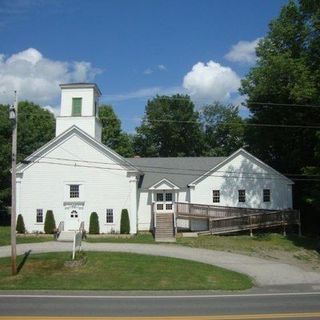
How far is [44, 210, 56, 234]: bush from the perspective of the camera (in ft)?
134

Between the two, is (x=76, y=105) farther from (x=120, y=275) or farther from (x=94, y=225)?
(x=120, y=275)

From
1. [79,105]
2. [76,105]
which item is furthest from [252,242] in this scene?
[76,105]

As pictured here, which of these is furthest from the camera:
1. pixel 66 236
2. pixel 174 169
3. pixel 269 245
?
pixel 174 169

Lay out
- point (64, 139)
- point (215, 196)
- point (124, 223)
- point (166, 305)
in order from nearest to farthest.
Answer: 1. point (166, 305)
2. point (124, 223)
3. point (64, 139)
4. point (215, 196)

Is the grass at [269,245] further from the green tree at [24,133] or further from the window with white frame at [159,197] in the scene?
the green tree at [24,133]

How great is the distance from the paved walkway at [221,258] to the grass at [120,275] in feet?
4.76

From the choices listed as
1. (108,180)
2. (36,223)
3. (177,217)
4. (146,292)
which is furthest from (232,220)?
(146,292)

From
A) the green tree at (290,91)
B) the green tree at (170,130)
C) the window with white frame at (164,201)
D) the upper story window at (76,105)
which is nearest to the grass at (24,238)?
the window with white frame at (164,201)

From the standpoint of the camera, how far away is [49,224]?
135 feet

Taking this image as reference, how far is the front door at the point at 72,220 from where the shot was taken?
4150 centimetres

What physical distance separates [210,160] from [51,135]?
2753cm

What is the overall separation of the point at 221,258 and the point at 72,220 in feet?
51.4

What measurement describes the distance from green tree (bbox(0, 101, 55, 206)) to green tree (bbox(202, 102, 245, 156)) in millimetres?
23053

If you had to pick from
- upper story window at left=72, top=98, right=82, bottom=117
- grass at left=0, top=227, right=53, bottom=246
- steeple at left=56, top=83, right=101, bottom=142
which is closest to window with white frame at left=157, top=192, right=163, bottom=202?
steeple at left=56, top=83, right=101, bottom=142
